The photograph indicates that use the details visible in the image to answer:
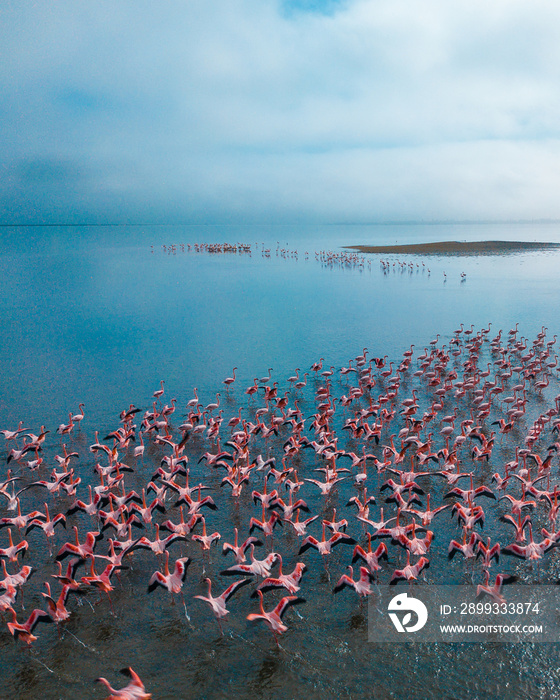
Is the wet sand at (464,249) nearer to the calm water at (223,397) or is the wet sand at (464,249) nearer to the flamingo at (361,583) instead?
the calm water at (223,397)

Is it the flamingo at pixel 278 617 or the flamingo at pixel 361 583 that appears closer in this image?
the flamingo at pixel 278 617

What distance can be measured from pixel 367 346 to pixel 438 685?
23420mm

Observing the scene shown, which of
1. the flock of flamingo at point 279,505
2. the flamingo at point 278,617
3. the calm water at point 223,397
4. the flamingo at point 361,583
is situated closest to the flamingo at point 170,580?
the flock of flamingo at point 279,505

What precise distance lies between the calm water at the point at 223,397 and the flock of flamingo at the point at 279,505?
0.15 metres

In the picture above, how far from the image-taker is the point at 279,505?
1161 centimetres

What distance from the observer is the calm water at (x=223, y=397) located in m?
8.37

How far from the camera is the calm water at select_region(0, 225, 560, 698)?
329 inches

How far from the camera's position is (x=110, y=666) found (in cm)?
848

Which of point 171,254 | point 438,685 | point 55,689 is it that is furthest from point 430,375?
point 171,254

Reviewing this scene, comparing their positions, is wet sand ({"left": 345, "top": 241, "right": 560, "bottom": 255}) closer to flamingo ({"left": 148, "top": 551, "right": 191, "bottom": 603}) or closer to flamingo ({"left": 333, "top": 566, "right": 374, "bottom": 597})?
flamingo ({"left": 333, "top": 566, "right": 374, "bottom": 597})

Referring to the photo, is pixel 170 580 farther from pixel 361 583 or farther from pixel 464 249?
pixel 464 249

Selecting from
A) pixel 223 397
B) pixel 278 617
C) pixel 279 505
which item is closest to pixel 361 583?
pixel 278 617

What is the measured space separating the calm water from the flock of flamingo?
153mm

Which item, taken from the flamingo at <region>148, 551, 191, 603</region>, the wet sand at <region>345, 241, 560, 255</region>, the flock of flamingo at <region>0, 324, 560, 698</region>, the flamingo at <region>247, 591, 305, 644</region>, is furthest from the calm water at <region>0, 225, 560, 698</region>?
the wet sand at <region>345, 241, 560, 255</region>
